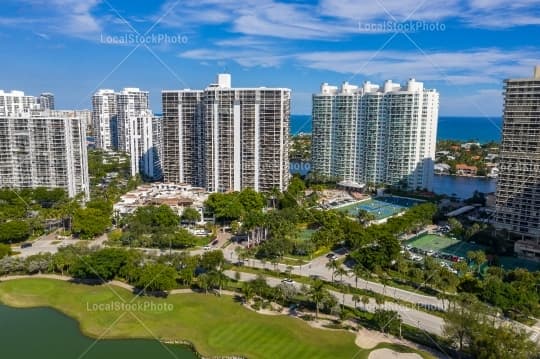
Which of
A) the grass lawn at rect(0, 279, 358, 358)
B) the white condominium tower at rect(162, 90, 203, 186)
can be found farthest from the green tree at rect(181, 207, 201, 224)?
the grass lawn at rect(0, 279, 358, 358)

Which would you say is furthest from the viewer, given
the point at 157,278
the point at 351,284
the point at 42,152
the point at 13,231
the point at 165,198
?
the point at 42,152

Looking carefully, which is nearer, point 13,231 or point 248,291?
point 248,291

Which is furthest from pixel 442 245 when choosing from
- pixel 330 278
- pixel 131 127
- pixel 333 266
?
pixel 131 127

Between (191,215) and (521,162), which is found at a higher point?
(521,162)

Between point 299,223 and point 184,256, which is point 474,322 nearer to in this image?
point 184,256

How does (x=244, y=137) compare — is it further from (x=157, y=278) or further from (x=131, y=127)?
(x=157, y=278)

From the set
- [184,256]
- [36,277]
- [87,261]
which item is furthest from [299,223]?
[36,277]

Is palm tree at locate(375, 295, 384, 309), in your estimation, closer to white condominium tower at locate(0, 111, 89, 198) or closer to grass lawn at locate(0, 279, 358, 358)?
grass lawn at locate(0, 279, 358, 358)
